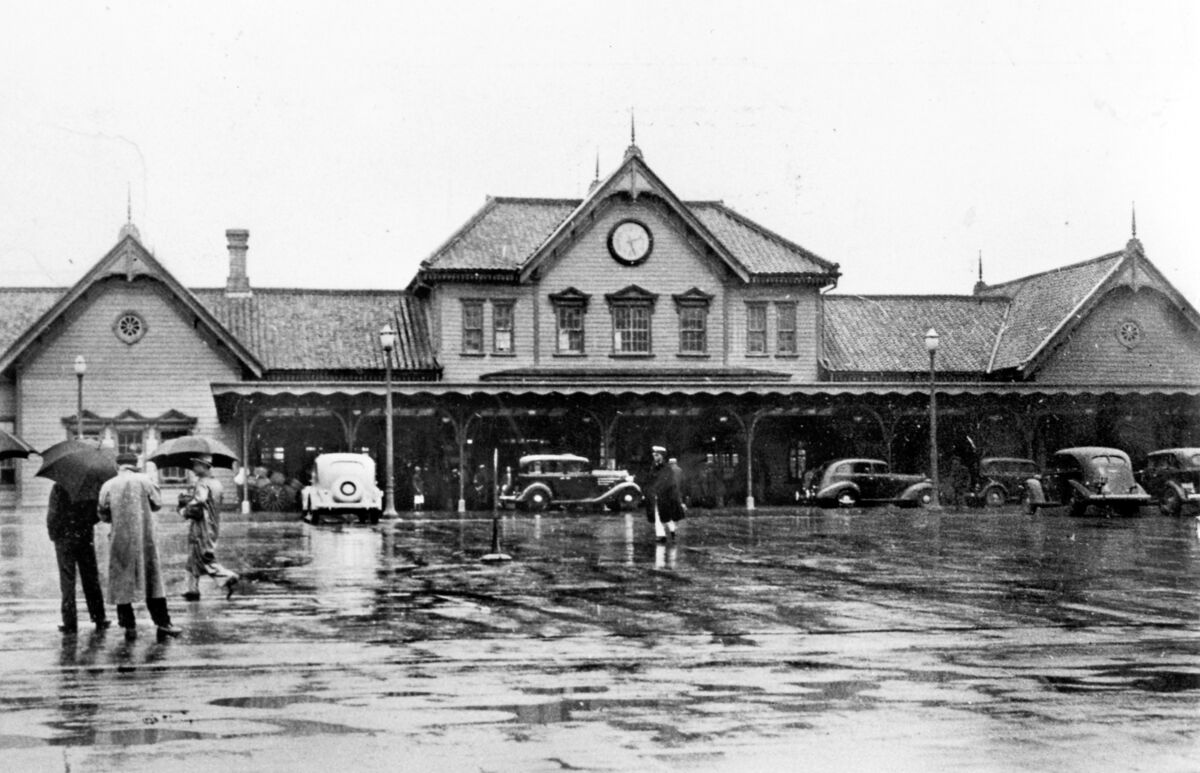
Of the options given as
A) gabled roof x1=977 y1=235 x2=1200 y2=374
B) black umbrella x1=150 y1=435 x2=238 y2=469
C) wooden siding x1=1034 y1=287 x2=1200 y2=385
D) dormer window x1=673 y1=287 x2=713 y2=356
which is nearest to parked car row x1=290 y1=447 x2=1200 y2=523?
gabled roof x1=977 y1=235 x2=1200 y2=374

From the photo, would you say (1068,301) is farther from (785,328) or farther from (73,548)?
(73,548)

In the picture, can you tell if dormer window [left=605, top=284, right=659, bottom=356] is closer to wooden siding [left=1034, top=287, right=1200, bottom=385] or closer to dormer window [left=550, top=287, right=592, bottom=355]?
dormer window [left=550, top=287, right=592, bottom=355]

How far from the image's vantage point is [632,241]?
4225 cm

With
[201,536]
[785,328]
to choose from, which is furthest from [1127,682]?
[785,328]

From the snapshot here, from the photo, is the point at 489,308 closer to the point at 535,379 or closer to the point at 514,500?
the point at 535,379

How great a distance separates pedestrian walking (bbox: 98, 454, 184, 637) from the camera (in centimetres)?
1228

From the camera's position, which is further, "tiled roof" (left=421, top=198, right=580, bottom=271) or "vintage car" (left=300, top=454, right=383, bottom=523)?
"tiled roof" (left=421, top=198, right=580, bottom=271)

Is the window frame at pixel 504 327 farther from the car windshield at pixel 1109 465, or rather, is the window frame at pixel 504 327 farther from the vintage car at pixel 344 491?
the car windshield at pixel 1109 465

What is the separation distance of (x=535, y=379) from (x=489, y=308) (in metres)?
2.47

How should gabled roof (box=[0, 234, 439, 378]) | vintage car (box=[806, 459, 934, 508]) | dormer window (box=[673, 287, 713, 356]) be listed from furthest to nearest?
1. dormer window (box=[673, 287, 713, 356])
2. gabled roof (box=[0, 234, 439, 378])
3. vintage car (box=[806, 459, 934, 508])

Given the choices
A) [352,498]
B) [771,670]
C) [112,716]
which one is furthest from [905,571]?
[352,498]

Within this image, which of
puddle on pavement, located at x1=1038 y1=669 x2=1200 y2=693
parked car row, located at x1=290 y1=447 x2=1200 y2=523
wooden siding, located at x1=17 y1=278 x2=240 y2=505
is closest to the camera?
puddle on pavement, located at x1=1038 y1=669 x2=1200 y2=693

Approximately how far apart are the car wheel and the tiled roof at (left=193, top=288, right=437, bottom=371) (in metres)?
19.8

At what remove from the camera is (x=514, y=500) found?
36688 mm
